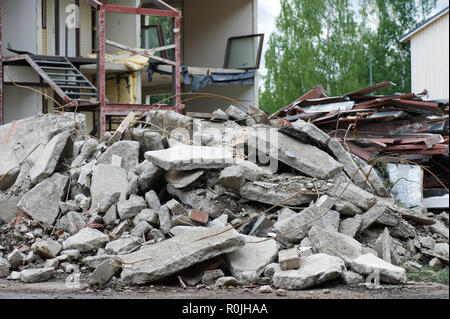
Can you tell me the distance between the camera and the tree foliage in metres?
26.7

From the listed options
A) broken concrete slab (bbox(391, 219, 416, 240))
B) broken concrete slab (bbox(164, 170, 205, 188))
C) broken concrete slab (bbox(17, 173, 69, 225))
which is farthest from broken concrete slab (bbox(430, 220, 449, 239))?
broken concrete slab (bbox(17, 173, 69, 225))

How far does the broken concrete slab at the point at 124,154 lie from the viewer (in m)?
9.40

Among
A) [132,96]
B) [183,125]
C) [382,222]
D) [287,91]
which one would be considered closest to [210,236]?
[382,222]

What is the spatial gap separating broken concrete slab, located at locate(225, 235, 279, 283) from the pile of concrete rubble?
Answer: 16 mm

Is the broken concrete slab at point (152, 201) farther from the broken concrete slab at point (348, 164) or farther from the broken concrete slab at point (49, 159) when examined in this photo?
the broken concrete slab at point (348, 164)

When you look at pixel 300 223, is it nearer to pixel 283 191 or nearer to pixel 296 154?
pixel 283 191

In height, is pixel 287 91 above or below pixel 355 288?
above

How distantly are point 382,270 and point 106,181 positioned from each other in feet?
13.2

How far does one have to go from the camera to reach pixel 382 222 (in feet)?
25.3

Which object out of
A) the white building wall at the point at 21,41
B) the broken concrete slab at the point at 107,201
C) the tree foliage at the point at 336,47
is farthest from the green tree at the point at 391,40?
the broken concrete slab at the point at 107,201

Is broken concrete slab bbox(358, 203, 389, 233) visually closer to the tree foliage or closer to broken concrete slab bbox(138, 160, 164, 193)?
broken concrete slab bbox(138, 160, 164, 193)
